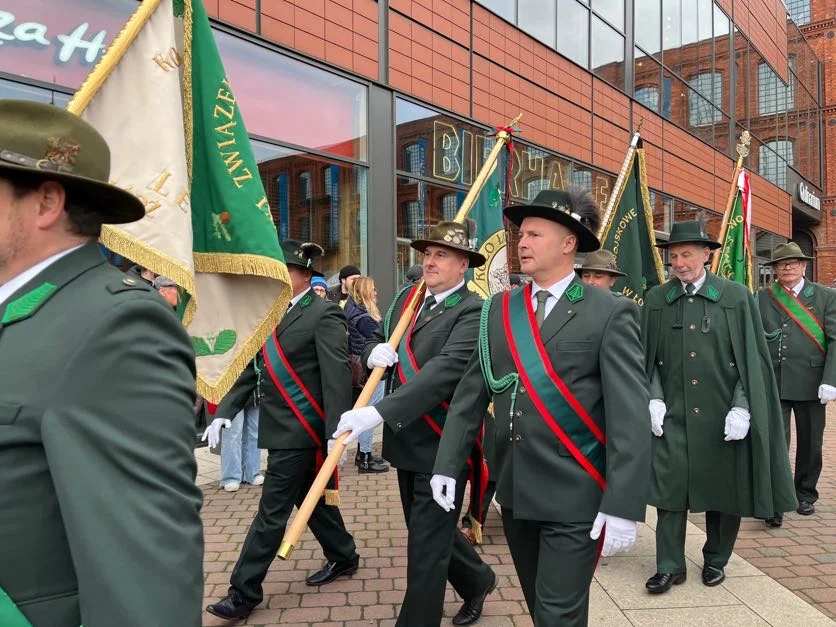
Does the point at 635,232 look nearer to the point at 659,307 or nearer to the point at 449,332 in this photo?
the point at 659,307

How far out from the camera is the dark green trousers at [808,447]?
584 cm

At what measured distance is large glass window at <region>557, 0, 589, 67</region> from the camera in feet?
49.0

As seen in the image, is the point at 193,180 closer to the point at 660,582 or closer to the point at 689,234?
the point at 689,234

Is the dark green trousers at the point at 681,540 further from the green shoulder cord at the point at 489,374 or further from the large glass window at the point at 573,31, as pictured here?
the large glass window at the point at 573,31

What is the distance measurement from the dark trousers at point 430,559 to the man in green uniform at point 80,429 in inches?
85.6

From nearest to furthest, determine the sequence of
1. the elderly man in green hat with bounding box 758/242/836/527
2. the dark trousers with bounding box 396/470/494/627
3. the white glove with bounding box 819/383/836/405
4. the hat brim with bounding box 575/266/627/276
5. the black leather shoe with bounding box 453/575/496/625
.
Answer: the dark trousers with bounding box 396/470/494/627 → the black leather shoe with bounding box 453/575/496/625 → the hat brim with bounding box 575/266/627/276 → the white glove with bounding box 819/383/836/405 → the elderly man in green hat with bounding box 758/242/836/527

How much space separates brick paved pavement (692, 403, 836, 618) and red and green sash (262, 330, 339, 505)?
2910 mm

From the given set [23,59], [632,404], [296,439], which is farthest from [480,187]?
[23,59]

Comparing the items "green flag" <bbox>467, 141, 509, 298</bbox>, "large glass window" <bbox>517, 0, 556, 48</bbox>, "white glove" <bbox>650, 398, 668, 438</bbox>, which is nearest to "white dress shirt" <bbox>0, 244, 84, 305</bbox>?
"white glove" <bbox>650, 398, 668, 438</bbox>

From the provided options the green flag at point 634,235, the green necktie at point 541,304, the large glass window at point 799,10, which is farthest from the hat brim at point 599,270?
the large glass window at point 799,10

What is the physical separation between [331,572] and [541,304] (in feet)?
7.71

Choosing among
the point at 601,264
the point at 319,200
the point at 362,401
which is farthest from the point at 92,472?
the point at 319,200

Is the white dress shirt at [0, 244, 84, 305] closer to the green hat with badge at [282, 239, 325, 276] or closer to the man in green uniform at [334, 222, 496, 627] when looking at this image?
the man in green uniform at [334, 222, 496, 627]

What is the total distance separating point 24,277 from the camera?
52.9 inches
